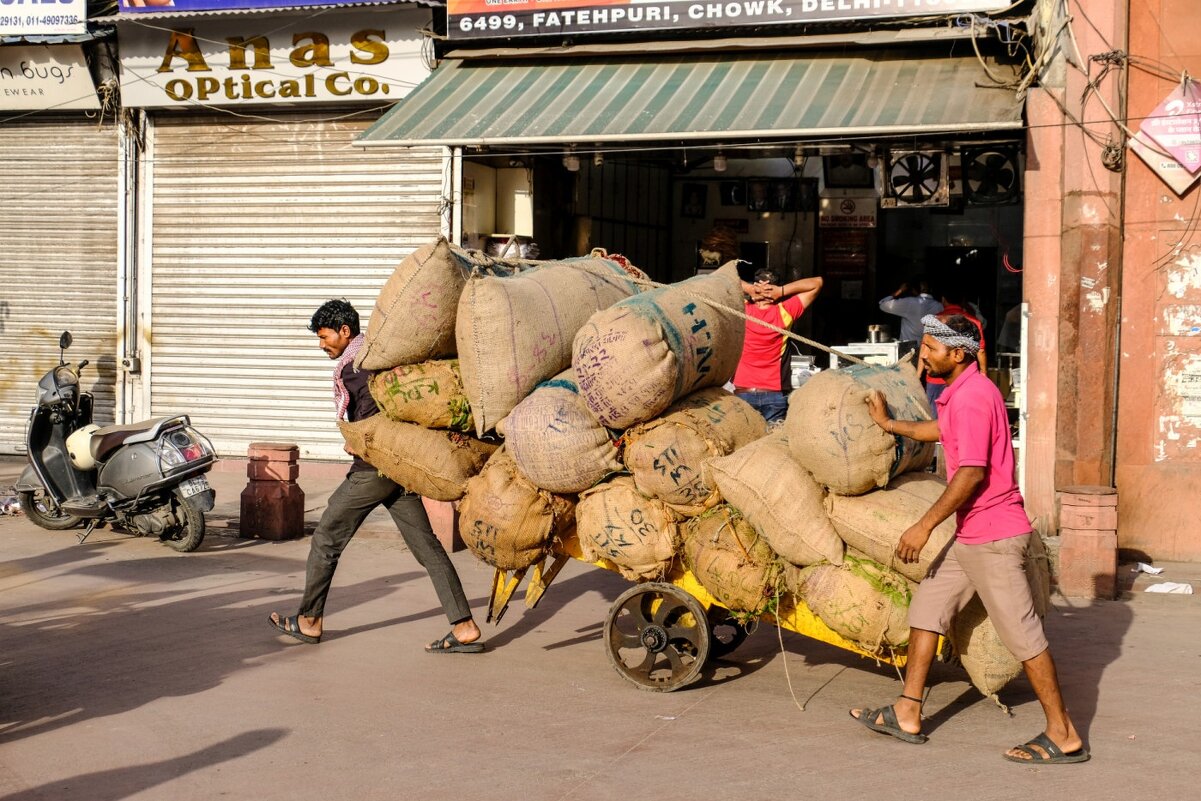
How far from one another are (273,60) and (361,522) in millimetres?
6827

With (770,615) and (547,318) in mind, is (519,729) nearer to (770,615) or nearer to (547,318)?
(770,615)

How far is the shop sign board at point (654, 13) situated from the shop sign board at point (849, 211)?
3.94m

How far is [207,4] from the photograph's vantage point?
38.1 feet

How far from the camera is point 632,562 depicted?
5465 mm

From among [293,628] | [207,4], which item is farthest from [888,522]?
[207,4]

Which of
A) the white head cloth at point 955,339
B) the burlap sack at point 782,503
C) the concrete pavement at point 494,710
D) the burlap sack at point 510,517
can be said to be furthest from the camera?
the burlap sack at point 510,517

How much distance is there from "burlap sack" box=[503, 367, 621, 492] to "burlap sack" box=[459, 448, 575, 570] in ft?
0.33

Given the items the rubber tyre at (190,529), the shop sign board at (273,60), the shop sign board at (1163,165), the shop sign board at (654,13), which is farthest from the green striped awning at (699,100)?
the rubber tyre at (190,529)

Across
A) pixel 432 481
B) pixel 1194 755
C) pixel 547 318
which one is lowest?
pixel 1194 755

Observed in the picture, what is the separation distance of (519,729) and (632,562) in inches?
33.1

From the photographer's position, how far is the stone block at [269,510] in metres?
9.45

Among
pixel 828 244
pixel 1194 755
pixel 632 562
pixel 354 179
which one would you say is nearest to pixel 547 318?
pixel 632 562

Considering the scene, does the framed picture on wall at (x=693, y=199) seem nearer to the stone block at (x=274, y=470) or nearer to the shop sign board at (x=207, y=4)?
the shop sign board at (x=207, y=4)

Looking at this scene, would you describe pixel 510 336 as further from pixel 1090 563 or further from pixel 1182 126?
pixel 1182 126
